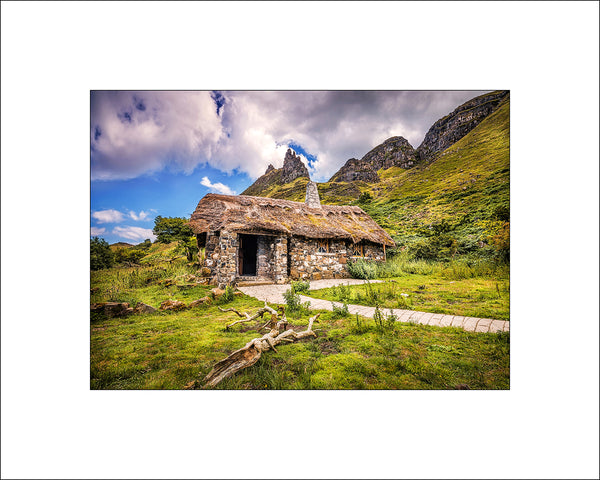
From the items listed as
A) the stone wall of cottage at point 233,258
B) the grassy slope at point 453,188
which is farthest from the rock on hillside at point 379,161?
the stone wall of cottage at point 233,258

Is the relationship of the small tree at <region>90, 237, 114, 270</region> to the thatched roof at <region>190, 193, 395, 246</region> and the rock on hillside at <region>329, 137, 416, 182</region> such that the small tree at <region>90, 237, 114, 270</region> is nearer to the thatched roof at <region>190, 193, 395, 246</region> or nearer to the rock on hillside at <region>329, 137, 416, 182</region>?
the thatched roof at <region>190, 193, 395, 246</region>

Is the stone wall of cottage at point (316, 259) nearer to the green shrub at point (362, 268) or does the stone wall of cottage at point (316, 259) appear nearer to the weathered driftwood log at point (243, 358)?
the green shrub at point (362, 268)

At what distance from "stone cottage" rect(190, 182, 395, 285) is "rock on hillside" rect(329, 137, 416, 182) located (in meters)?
0.88

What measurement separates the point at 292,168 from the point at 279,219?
3.25 meters

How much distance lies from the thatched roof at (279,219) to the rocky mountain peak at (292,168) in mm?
1989

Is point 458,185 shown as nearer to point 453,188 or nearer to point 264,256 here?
point 453,188

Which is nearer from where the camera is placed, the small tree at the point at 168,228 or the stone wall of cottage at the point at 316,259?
the small tree at the point at 168,228

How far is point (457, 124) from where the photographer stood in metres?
3.35

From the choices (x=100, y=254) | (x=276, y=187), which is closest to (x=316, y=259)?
(x=276, y=187)

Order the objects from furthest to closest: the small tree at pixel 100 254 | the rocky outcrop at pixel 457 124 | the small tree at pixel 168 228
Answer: the small tree at pixel 168 228 < the rocky outcrop at pixel 457 124 < the small tree at pixel 100 254

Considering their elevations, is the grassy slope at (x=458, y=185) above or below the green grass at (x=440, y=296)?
above

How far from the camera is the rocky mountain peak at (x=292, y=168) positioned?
3.53 meters

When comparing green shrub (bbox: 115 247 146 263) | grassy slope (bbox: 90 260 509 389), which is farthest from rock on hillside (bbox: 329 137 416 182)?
green shrub (bbox: 115 247 146 263)
